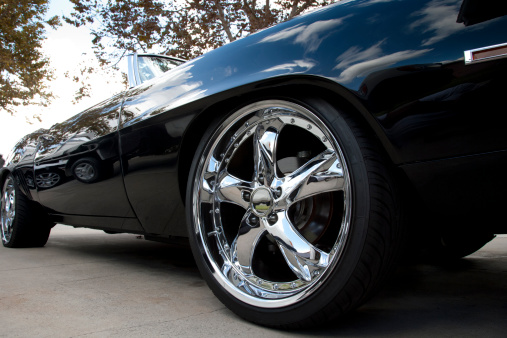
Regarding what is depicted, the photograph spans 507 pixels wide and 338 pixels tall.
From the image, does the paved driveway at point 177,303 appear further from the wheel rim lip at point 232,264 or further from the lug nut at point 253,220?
the lug nut at point 253,220

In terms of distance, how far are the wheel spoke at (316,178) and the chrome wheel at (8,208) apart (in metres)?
3.01

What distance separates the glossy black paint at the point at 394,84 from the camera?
111cm

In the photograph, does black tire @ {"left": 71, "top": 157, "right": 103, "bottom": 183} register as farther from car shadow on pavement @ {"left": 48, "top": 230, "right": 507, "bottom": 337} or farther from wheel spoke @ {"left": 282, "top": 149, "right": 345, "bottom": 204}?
wheel spoke @ {"left": 282, "top": 149, "right": 345, "bottom": 204}

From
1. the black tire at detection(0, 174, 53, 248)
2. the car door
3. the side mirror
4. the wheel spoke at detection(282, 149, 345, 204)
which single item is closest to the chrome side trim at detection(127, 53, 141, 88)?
the car door

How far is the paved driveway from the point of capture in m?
1.49

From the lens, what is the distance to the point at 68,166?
2.88 m

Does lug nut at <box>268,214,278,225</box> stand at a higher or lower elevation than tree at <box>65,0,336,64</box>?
lower

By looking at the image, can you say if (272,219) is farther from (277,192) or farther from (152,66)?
(152,66)

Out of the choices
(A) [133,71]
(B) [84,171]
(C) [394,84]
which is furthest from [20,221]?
(C) [394,84]

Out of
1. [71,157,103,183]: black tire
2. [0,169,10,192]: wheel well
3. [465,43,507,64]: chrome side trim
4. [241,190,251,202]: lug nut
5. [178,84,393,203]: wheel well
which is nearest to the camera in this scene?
[465,43,507,64]: chrome side trim

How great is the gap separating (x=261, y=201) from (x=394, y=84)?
2.15 ft

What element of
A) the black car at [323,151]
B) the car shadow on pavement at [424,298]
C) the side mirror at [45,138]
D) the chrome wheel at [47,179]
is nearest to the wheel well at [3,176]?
the side mirror at [45,138]

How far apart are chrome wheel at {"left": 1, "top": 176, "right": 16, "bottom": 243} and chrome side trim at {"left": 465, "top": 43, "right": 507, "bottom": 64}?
145 inches

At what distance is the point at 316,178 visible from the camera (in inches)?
60.2
